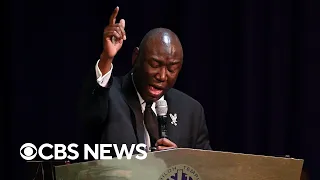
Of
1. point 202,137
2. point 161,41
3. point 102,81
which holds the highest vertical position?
point 161,41

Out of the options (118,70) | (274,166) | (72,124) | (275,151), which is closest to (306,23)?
(275,151)

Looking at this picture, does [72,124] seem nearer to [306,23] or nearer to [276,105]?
[276,105]

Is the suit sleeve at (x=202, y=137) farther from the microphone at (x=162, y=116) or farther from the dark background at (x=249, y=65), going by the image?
the dark background at (x=249, y=65)

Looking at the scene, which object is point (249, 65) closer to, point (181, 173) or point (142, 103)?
point (142, 103)

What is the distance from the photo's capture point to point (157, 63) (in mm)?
1980

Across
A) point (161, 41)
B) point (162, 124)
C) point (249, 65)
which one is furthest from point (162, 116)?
point (249, 65)

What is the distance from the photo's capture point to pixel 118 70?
268 centimetres

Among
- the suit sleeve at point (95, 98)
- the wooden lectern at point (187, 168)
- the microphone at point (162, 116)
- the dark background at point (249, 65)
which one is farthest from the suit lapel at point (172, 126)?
the dark background at point (249, 65)

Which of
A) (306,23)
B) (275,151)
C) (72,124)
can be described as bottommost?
(275,151)

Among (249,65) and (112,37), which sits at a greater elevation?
(112,37)

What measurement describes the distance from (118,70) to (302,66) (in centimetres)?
85

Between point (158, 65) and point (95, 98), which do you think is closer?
point (95, 98)

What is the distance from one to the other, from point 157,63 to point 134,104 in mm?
158

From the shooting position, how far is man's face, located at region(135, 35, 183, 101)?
197 cm
